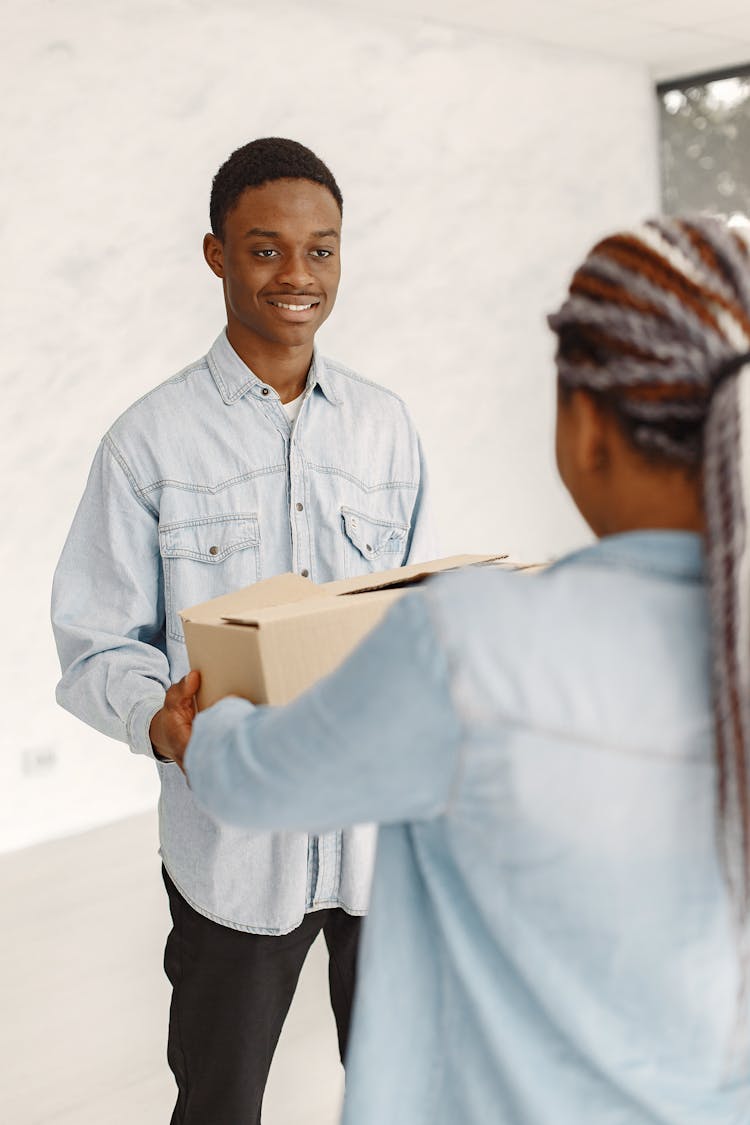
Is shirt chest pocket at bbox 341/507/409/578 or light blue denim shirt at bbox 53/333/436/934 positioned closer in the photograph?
light blue denim shirt at bbox 53/333/436/934

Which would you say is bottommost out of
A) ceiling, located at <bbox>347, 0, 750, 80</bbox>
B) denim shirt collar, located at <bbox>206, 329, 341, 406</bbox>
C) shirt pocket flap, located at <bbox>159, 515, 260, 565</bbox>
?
shirt pocket flap, located at <bbox>159, 515, 260, 565</bbox>

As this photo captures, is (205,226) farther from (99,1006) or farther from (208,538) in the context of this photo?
(208,538)

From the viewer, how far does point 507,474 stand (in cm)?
505

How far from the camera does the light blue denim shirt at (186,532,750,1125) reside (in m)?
0.72

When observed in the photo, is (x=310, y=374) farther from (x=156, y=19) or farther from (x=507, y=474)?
(x=507, y=474)

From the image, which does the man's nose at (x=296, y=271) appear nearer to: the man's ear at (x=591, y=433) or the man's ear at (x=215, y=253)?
the man's ear at (x=215, y=253)

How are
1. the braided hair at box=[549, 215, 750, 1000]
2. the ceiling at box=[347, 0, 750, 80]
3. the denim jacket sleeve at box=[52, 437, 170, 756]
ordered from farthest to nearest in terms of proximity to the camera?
the ceiling at box=[347, 0, 750, 80] < the denim jacket sleeve at box=[52, 437, 170, 756] < the braided hair at box=[549, 215, 750, 1000]

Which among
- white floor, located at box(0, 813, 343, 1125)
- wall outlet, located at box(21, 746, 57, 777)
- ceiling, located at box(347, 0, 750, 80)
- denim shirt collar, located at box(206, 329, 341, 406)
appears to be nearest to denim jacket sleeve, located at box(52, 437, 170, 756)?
denim shirt collar, located at box(206, 329, 341, 406)

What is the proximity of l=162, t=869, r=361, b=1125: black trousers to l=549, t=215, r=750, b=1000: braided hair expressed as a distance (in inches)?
32.6

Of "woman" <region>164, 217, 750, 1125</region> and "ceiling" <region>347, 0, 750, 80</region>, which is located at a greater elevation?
"ceiling" <region>347, 0, 750, 80</region>

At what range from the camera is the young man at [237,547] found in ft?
4.82

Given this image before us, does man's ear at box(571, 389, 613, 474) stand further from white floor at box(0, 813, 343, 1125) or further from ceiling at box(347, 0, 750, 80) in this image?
ceiling at box(347, 0, 750, 80)

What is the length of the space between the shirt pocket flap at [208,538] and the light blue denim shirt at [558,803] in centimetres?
70

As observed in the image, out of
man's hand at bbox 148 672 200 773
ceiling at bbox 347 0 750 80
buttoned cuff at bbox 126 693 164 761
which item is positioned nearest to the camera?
man's hand at bbox 148 672 200 773
